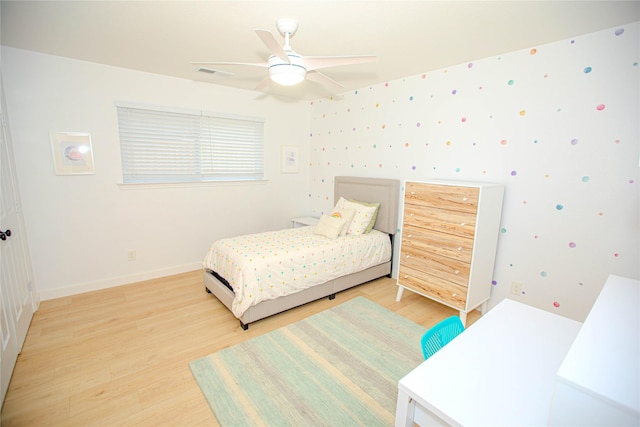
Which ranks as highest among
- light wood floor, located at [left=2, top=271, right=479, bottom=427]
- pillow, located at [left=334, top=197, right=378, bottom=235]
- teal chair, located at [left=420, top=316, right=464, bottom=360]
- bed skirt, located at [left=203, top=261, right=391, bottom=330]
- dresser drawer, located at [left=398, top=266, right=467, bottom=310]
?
pillow, located at [left=334, top=197, right=378, bottom=235]

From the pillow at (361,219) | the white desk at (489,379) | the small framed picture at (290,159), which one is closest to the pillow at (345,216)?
the pillow at (361,219)

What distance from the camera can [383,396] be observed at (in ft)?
6.11

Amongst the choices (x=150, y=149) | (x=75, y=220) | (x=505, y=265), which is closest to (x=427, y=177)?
(x=505, y=265)

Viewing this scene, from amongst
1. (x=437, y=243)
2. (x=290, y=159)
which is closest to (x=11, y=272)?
(x=290, y=159)

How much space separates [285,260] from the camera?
106 inches

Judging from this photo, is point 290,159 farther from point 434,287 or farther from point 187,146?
point 434,287

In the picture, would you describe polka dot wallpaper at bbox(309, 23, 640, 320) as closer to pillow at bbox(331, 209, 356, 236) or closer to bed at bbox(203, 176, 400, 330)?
bed at bbox(203, 176, 400, 330)

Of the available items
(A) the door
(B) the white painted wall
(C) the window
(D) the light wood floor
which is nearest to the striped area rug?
(D) the light wood floor

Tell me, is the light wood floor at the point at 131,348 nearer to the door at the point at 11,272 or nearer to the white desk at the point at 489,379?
the door at the point at 11,272

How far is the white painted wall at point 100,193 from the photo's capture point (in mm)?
2771

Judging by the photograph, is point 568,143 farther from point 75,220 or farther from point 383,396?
point 75,220

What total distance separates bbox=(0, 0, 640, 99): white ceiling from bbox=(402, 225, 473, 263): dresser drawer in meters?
1.62

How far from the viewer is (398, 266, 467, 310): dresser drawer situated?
260 cm

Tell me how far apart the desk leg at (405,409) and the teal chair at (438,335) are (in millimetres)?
295
